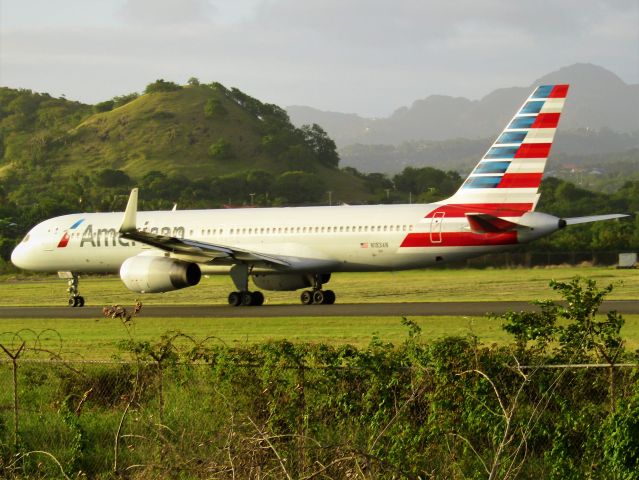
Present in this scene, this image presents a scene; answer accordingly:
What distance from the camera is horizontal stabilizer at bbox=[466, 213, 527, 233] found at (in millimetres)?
33906

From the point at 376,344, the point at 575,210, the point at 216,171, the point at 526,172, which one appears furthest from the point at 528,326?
the point at 216,171

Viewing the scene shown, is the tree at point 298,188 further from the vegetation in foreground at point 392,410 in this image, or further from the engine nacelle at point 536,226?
the vegetation in foreground at point 392,410

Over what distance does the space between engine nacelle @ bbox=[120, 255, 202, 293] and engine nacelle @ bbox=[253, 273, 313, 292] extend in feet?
10.1

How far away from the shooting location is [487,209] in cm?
3516

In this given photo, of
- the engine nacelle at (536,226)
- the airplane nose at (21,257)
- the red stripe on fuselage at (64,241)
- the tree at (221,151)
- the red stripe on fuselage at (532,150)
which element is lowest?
the airplane nose at (21,257)

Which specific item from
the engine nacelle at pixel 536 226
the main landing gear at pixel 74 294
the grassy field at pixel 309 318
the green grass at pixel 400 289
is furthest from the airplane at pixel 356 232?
the green grass at pixel 400 289

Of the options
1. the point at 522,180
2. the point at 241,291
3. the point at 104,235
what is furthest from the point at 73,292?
the point at 522,180

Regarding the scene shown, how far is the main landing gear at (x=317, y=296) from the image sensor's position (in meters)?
37.9

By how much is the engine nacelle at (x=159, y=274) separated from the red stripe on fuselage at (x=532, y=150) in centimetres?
1143

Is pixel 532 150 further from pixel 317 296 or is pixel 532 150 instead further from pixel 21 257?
pixel 21 257

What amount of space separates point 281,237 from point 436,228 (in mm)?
6025

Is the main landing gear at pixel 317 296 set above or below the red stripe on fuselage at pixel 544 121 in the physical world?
below

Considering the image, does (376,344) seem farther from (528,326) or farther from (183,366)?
(183,366)

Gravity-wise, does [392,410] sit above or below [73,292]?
below
